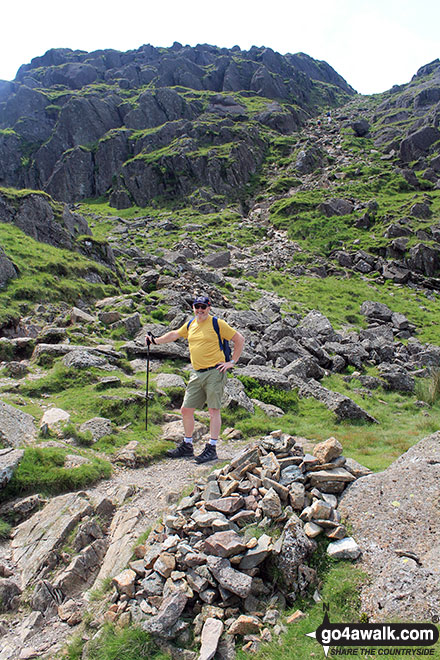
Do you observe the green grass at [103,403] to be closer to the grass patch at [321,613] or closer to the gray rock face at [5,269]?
the grass patch at [321,613]

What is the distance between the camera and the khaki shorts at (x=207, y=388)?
25.2 ft

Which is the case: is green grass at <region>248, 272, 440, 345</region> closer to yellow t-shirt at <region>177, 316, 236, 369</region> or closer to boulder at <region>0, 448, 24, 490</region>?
yellow t-shirt at <region>177, 316, 236, 369</region>

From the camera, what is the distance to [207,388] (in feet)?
25.4

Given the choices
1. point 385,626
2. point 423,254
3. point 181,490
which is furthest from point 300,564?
point 423,254

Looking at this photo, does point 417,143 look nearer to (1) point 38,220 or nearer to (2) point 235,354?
(1) point 38,220

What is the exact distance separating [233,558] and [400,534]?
6.98 ft

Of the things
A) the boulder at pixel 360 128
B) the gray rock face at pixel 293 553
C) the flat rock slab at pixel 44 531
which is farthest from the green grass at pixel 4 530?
the boulder at pixel 360 128

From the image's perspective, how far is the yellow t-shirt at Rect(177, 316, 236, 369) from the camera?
7.57 metres

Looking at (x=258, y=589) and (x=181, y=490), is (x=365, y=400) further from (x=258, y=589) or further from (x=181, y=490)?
(x=258, y=589)

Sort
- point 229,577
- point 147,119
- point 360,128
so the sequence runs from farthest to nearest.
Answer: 1. point 147,119
2. point 360,128
3. point 229,577

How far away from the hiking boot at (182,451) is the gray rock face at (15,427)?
3108 mm

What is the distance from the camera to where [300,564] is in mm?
4238

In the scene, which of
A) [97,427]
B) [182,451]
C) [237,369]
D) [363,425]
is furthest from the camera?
[237,369]

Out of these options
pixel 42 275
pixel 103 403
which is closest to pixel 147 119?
pixel 42 275
